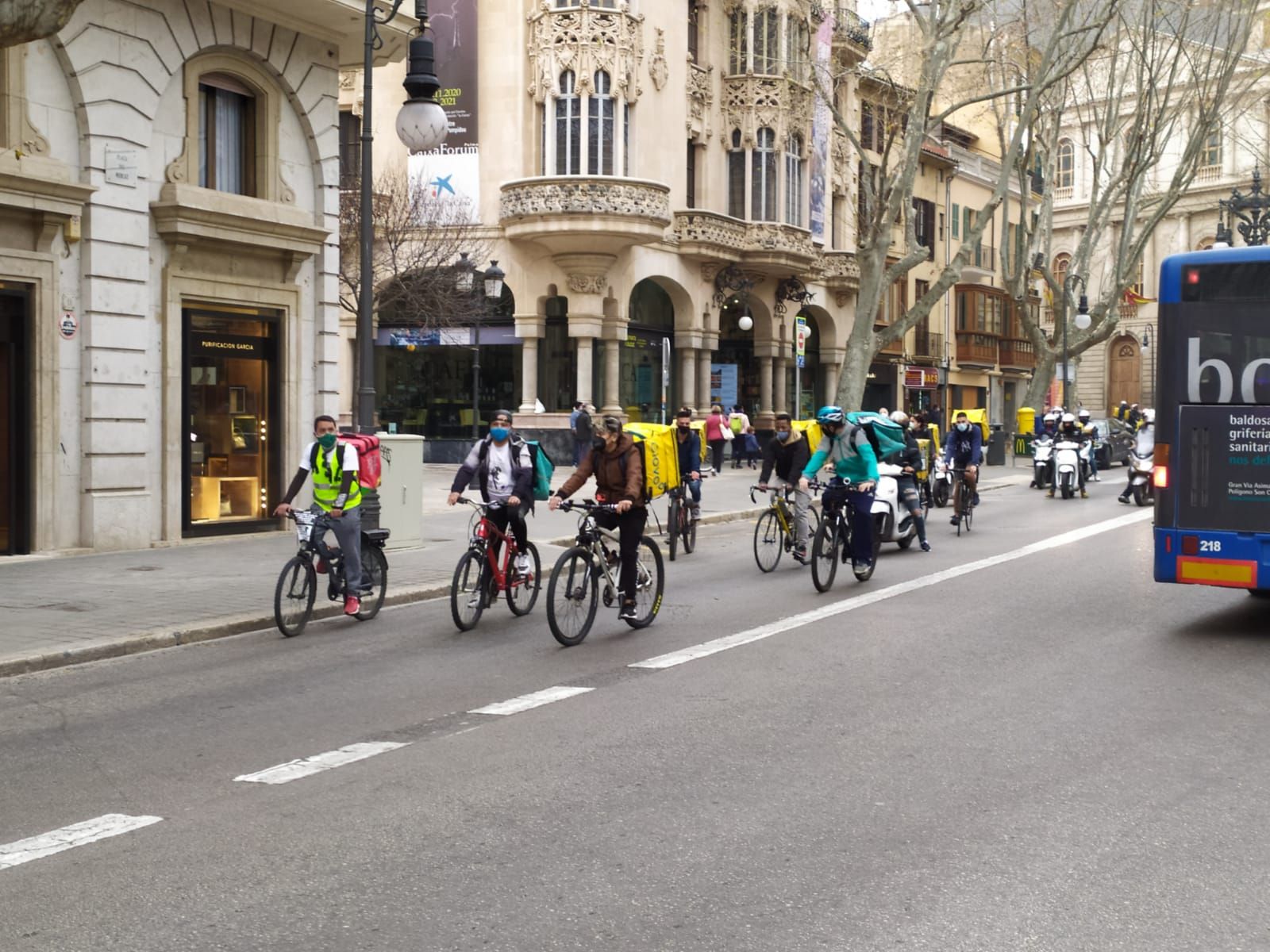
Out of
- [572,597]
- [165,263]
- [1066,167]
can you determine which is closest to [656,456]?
[572,597]

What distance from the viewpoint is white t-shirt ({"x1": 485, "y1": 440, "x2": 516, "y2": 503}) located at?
37.5 ft

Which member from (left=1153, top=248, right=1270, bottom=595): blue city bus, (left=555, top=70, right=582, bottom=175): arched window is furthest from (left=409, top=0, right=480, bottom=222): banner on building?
(left=1153, top=248, right=1270, bottom=595): blue city bus

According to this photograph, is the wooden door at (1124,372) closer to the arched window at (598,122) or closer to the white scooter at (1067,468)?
the arched window at (598,122)

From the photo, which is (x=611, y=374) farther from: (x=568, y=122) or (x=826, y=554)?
(x=826, y=554)

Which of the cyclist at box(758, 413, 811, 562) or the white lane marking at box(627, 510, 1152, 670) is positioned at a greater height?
the cyclist at box(758, 413, 811, 562)

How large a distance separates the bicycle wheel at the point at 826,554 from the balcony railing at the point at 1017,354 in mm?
48660

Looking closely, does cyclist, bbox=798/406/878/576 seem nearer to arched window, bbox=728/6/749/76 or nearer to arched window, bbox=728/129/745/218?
arched window, bbox=728/129/745/218

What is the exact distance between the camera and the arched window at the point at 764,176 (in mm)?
38250

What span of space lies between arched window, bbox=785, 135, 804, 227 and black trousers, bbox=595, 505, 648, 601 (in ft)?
96.5

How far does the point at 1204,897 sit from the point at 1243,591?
9.23 m

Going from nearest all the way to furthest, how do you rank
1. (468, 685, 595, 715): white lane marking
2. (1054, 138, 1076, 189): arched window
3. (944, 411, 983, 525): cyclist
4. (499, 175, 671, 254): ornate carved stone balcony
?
(468, 685, 595, 715): white lane marking, (944, 411, 983, 525): cyclist, (499, 175, 671, 254): ornate carved stone balcony, (1054, 138, 1076, 189): arched window

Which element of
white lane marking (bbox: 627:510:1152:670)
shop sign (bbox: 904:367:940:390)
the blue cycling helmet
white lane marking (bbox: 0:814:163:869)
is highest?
shop sign (bbox: 904:367:940:390)

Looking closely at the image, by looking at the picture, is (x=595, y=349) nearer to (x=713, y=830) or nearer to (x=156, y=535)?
(x=156, y=535)

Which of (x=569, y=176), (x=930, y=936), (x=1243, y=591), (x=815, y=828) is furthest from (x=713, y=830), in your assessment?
(x=569, y=176)
